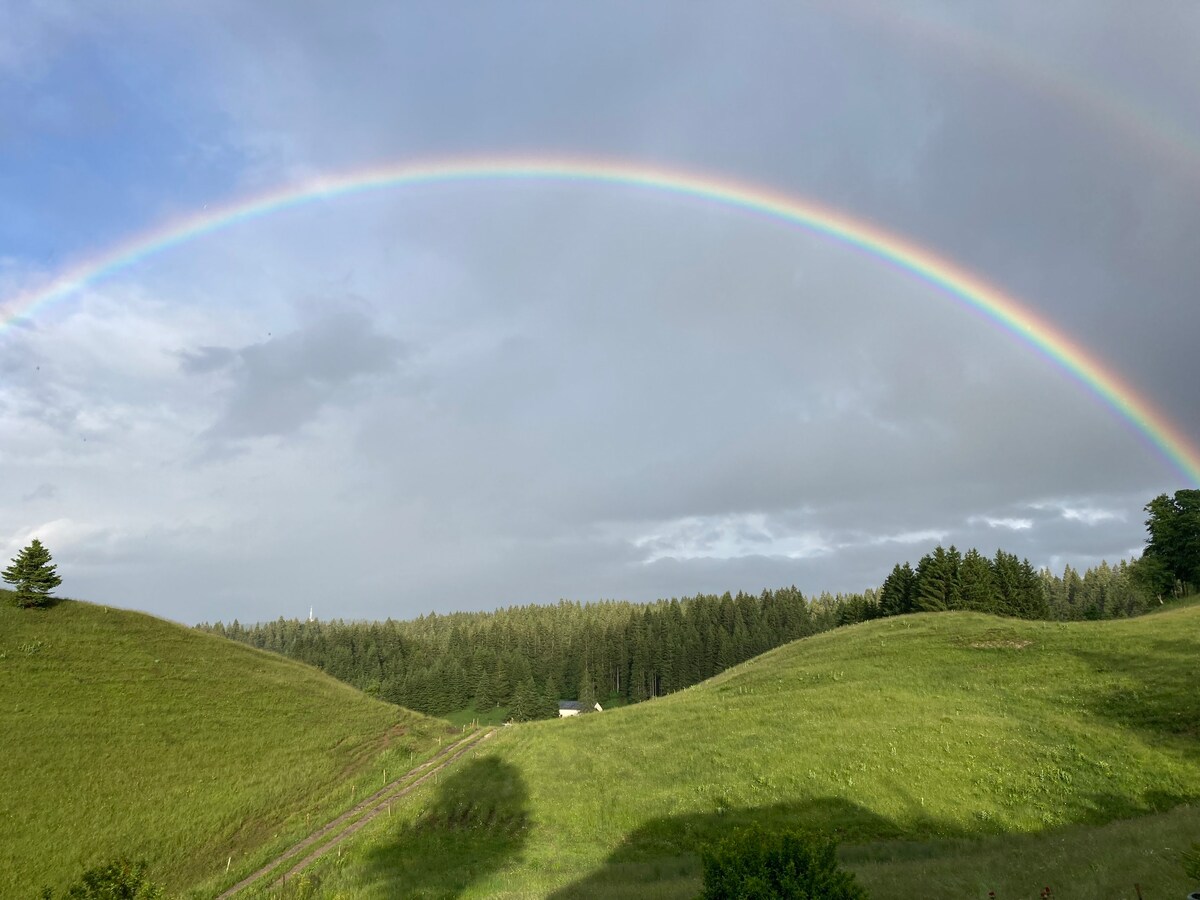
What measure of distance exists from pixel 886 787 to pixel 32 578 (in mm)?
66099

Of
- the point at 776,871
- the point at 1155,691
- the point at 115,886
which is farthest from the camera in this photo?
the point at 1155,691

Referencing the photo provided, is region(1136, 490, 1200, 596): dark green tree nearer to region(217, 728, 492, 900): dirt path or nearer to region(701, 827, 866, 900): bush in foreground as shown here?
region(217, 728, 492, 900): dirt path

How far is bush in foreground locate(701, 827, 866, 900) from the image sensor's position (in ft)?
31.5

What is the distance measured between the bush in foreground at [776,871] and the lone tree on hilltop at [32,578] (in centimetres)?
6549

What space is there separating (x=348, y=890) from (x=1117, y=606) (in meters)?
181

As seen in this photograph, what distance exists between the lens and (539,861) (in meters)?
24.9

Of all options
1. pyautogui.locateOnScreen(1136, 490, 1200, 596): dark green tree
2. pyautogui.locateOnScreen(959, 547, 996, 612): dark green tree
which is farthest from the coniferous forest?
pyautogui.locateOnScreen(1136, 490, 1200, 596): dark green tree

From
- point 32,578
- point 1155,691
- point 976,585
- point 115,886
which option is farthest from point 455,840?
point 976,585

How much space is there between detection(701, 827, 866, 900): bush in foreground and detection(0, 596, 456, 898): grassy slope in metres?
25.9

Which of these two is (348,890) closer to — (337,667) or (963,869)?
(963,869)

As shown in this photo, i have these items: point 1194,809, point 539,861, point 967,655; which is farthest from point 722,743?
point 967,655

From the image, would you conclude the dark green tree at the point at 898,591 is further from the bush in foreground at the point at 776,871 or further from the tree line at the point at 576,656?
the bush in foreground at the point at 776,871

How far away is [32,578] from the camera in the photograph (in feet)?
178

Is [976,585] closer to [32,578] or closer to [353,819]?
[353,819]
